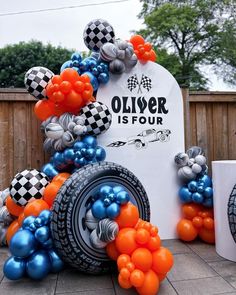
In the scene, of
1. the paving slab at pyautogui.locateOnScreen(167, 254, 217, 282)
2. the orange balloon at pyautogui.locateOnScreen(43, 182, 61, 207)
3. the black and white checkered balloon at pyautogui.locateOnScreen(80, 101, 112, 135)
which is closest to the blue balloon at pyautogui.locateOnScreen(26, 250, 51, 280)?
the orange balloon at pyautogui.locateOnScreen(43, 182, 61, 207)

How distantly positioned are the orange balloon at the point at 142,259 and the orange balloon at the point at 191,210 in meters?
1.23

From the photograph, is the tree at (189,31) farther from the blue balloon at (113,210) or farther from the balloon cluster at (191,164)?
the blue balloon at (113,210)

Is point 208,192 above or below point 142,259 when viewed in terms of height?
above

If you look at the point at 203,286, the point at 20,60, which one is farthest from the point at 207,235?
the point at 20,60

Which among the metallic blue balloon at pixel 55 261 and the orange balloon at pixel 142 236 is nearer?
the orange balloon at pixel 142 236

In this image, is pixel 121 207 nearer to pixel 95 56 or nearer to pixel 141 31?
pixel 95 56

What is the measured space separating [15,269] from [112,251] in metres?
0.70

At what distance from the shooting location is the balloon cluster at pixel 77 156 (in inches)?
102

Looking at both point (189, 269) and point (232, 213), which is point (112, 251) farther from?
A: point (232, 213)

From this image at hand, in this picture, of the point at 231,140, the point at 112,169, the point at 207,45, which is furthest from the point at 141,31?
the point at 112,169

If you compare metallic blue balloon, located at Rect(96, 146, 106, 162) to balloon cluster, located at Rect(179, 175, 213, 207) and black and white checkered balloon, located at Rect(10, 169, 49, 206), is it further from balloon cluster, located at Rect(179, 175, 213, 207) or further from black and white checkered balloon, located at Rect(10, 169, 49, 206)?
balloon cluster, located at Rect(179, 175, 213, 207)

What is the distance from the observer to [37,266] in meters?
2.02

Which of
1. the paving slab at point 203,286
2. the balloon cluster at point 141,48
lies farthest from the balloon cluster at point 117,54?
the paving slab at point 203,286

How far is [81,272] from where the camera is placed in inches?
87.4
